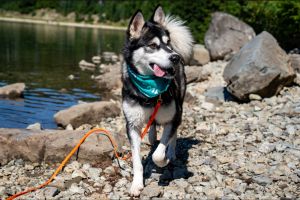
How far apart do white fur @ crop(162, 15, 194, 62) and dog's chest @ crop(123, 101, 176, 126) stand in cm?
112

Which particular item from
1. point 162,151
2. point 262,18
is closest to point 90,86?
point 262,18

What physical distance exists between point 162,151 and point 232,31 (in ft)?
58.2

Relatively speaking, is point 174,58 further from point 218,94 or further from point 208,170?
point 218,94

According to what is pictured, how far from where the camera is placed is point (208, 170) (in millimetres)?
7098

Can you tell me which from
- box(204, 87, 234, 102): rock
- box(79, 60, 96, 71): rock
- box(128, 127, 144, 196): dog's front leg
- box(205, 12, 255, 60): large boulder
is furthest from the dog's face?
box(79, 60, 96, 71): rock

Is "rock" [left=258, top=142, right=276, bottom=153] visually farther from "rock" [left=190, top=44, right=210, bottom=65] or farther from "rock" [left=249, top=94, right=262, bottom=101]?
"rock" [left=190, top=44, right=210, bottom=65]

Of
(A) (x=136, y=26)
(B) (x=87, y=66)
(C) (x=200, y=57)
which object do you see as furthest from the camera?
(B) (x=87, y=66)

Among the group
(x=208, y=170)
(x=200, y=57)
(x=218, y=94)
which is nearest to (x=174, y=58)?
(x=208, y=170)

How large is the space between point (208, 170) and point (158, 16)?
2843 millimetres

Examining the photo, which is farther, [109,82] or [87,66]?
[87,66]

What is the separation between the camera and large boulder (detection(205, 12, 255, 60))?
22016 millimetres

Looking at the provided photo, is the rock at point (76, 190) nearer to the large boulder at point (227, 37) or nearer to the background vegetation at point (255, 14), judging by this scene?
the background vegetation at point (255, 14)

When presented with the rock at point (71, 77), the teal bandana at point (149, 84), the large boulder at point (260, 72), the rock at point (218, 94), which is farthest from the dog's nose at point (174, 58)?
the rock at point (71, 77)

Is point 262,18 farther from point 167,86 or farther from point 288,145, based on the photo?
point 167,86
